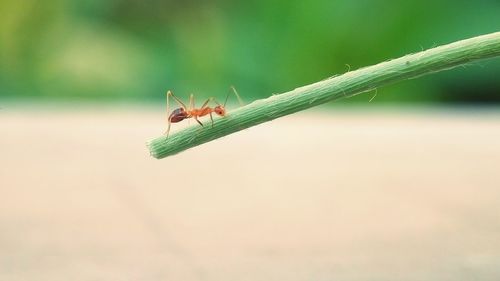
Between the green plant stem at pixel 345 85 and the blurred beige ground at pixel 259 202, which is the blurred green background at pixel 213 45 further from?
the green plant stem at pixel 345 85

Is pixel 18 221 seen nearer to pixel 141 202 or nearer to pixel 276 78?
pixel 141 202

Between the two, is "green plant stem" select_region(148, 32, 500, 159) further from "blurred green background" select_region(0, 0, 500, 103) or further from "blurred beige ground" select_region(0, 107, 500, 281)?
"blurred green background" select_region(0, 0, 500, 103)

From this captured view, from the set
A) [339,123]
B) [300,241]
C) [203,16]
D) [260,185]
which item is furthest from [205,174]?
[203,16]

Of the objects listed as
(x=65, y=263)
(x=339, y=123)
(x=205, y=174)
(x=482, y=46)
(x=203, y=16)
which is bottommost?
(x=65, y=263)

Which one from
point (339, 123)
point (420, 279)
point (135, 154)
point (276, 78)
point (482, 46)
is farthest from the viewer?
point (276, 78)

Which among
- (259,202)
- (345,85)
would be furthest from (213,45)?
(345,85)

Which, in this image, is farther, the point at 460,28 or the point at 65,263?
the point at 460,28

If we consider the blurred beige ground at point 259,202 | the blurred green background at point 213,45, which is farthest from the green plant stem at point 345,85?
the blurred green background at point 213,45
